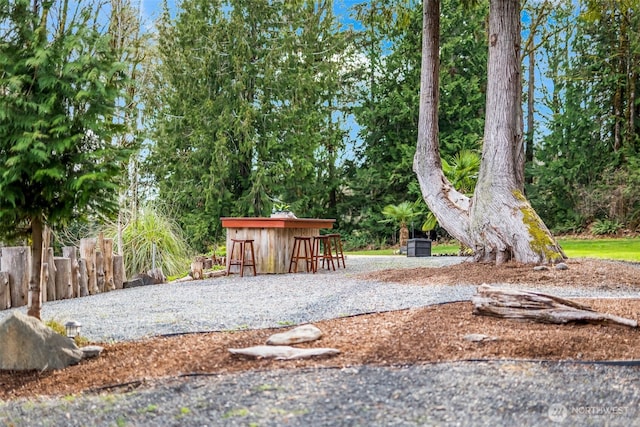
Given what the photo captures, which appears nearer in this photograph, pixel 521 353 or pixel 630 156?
pixel 521 353

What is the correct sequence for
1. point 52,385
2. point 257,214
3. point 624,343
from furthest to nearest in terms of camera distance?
point 257,214 < point 624,343 < point 52,385

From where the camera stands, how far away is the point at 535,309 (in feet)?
15.7

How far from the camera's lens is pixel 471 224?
30.9 ft

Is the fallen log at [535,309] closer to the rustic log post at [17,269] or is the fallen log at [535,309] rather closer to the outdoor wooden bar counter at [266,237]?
the rustic log post at [17,269]

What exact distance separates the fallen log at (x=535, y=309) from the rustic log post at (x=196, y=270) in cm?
608

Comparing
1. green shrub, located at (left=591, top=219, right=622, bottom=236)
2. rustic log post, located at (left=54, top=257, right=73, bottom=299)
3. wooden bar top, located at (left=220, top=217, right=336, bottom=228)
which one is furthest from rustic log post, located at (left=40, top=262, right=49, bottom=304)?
green shrub, located at (left=591, top=219, right=622, bottom=236)

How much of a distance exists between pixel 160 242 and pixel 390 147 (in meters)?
11.8

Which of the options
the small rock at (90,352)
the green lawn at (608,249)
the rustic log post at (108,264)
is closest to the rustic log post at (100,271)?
the rustic log post at (108,264)

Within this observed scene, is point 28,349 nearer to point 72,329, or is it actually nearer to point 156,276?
point 72,329

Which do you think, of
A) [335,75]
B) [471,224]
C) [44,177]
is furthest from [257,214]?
[44,177]

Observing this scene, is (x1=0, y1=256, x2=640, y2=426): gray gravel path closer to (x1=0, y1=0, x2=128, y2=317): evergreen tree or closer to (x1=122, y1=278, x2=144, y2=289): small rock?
(x1=0, y1=0, x2=128, y2=317): evergreen tree

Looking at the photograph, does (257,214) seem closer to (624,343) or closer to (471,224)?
(471,224)

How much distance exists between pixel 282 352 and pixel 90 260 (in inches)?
215

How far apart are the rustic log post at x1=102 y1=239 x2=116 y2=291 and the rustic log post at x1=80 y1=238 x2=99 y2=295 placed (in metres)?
0.29
